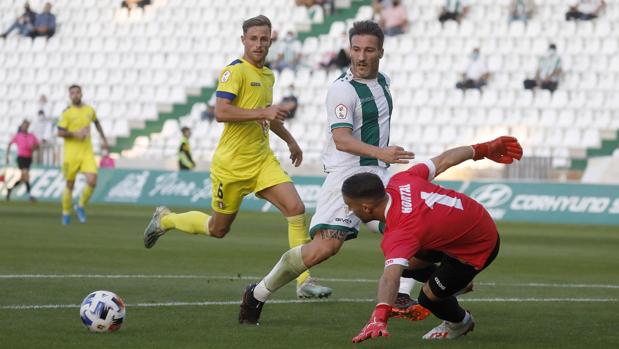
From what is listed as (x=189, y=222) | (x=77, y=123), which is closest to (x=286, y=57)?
(x=77, y=123)

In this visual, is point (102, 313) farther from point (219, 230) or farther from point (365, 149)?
point (219, 230)

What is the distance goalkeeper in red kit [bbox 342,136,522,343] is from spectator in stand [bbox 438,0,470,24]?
2734 centimetres

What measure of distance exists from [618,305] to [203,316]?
11.3ft

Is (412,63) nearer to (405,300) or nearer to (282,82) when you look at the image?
(282,82)

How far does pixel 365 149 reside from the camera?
863cm

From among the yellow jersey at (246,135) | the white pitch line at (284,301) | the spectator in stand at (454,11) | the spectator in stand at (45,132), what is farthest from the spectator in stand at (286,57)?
the white pitch line at (284,301)

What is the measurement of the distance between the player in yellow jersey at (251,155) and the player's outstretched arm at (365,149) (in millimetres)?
1447

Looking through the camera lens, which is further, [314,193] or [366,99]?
[314,193]

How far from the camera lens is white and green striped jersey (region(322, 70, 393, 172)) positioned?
9.12 meters

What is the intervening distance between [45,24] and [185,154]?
12747mm

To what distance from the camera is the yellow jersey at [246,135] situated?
10664mm

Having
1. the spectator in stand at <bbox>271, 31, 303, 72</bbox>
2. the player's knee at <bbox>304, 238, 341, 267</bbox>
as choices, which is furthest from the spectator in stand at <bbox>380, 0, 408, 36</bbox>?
the player's knee at <bbox>304, 238, 341, 267</bbox>

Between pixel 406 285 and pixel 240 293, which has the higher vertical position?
pixel 406 285

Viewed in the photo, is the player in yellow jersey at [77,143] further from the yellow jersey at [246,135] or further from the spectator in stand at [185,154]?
the spectator in stand at [185,154]
